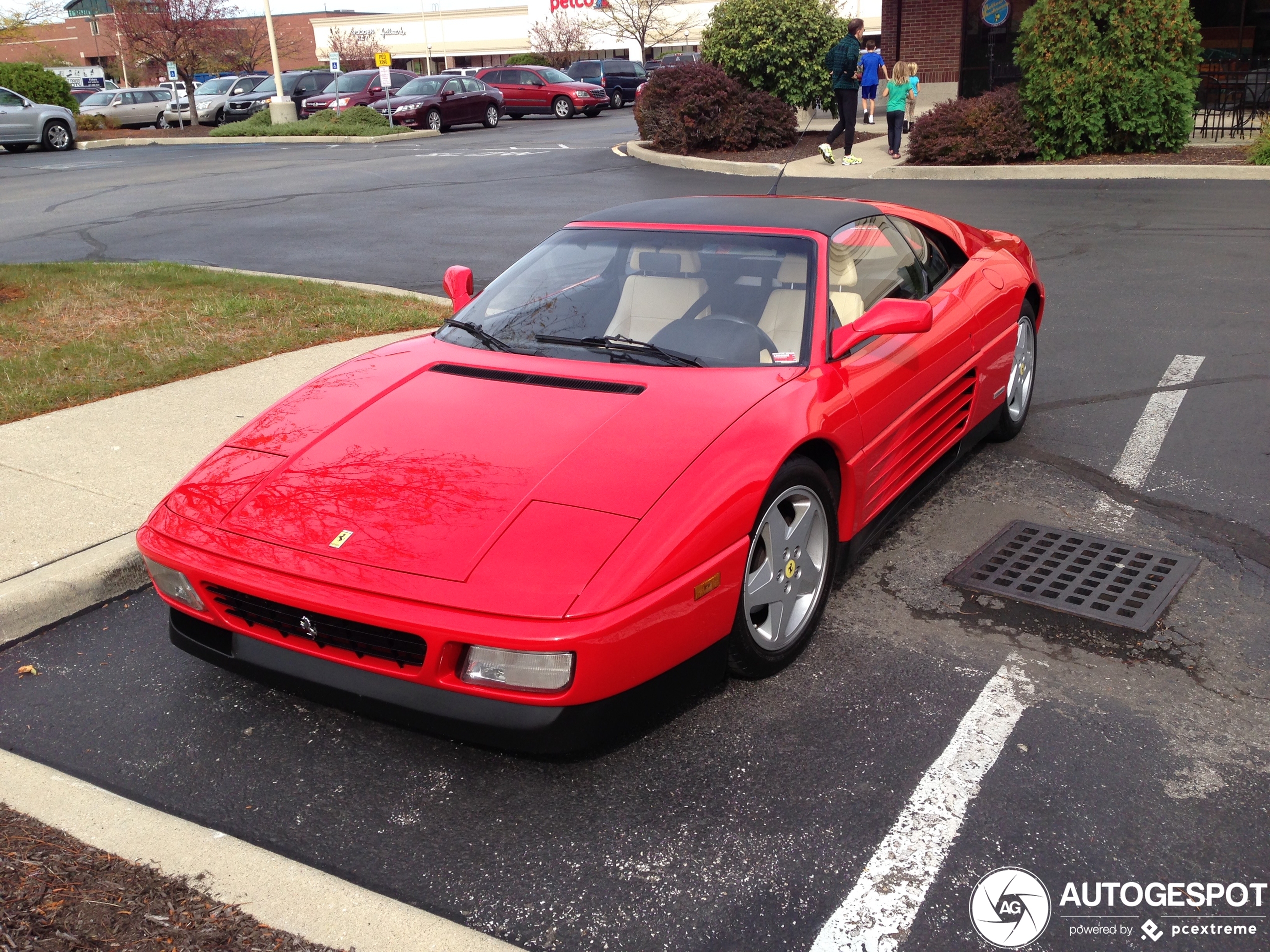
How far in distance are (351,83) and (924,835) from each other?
1346 inches

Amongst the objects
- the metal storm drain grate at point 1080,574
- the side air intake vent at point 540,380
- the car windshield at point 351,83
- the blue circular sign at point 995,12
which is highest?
the blue circular sign at point 995,12

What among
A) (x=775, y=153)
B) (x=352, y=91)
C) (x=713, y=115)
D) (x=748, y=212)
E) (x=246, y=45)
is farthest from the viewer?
(x=246, y=45)

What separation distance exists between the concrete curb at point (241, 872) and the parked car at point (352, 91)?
101 feet

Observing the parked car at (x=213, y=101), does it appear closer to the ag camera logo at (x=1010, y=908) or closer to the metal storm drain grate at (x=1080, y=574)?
the metal storm drain grate at (x=1080, y=574)

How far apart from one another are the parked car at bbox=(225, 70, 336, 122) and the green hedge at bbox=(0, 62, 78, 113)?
481cm

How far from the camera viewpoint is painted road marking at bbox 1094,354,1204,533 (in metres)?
4.80

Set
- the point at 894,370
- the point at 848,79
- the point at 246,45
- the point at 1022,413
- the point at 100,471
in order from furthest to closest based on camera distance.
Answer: the point at 246,45 < the point at 848,79 < the point at 1022,413 < the point at 100,471 < the point at 894,370

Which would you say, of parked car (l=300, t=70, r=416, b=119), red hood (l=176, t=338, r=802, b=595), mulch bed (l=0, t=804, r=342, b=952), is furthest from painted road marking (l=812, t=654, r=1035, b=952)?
parked car (l=300, t=70, r=416, b=119)

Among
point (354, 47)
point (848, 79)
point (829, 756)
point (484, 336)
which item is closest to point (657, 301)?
point (484, 336)

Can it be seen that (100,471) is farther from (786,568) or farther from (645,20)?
(645,20)

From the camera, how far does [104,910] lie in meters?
2.56

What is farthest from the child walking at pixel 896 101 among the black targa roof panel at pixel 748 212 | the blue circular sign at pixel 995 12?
the black targa roof panel at pixel 748 212

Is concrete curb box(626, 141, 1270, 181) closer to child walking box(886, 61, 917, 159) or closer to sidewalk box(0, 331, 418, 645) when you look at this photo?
child walking box(886, 61, 917, 159)

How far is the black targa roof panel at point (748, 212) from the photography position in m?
4.32
